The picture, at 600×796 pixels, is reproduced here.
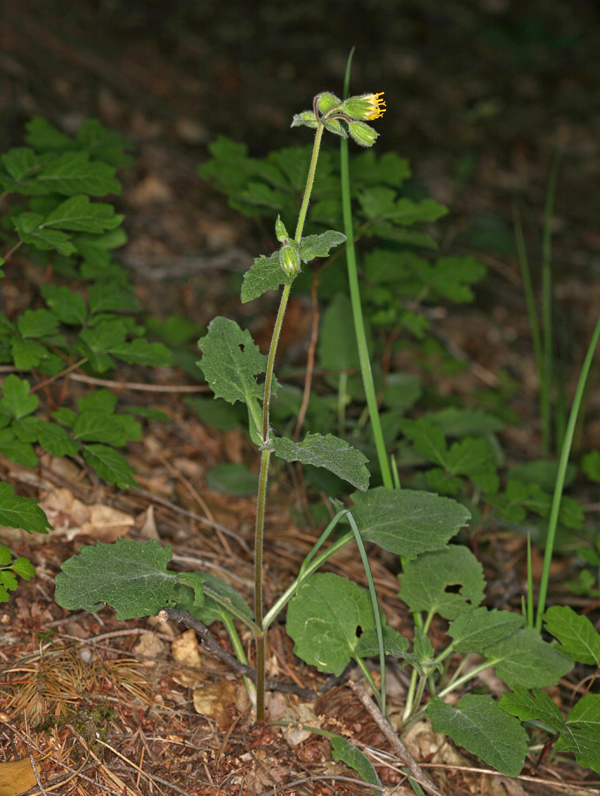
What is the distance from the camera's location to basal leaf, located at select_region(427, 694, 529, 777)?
154cm

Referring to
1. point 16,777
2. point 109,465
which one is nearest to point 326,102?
point 109,465

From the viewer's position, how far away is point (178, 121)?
14.0 feet

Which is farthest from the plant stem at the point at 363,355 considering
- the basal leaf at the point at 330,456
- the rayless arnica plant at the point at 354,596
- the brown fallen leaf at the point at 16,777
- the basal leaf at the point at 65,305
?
the brown fallen leaf at the point at 16,777

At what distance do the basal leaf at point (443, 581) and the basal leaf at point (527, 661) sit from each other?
0.45ft

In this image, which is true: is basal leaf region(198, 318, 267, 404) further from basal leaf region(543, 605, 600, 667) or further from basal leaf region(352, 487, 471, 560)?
basal leaf region(543, 605, 600, 667)

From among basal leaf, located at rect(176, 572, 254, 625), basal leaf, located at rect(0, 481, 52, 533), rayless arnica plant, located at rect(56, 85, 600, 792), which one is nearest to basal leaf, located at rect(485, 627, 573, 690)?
rayless arnica plant, located at rect(56, 85, 600, 792)

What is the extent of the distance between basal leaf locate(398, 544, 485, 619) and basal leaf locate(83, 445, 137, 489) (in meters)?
0.86

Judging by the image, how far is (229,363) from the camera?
1745 millimetres

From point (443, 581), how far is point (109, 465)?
1.03m

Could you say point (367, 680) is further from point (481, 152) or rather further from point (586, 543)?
point (481, 152)

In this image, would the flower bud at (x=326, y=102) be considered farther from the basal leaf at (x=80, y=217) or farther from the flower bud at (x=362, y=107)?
the basal leaf at (x=80, y=217)

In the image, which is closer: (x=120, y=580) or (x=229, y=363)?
(x=120, y=580)

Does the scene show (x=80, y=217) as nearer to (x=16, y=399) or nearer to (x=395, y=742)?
(x=16, y=399)

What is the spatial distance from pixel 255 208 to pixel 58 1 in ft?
9.49
